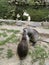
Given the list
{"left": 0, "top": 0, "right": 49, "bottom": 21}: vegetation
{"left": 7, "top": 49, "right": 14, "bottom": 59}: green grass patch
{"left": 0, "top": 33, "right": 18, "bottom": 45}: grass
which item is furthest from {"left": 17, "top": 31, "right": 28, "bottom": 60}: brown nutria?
{"left": 0, "top": 0, "right": 49, "bottom": 21}: vegetation

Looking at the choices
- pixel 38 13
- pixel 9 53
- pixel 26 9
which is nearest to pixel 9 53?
pixel 9 53

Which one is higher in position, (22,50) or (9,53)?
(22,50)

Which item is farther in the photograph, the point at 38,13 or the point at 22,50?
the point at 38,13

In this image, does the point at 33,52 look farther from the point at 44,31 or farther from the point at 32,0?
the point at 32,0

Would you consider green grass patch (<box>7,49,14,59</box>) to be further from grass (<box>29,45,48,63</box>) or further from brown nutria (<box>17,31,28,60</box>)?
grass (<box>29,45,48,63</box>)

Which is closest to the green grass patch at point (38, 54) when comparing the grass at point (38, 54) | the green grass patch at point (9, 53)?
the grass at point (38, 54)

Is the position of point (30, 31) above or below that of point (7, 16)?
above

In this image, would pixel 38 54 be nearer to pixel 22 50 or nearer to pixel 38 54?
pixel 38 54

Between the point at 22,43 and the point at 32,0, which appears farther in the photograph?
the point at 32,0

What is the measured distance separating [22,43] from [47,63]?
2.03ft

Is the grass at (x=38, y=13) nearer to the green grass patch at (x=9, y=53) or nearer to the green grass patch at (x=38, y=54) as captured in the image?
the green grass patch at (x=38, y=54)

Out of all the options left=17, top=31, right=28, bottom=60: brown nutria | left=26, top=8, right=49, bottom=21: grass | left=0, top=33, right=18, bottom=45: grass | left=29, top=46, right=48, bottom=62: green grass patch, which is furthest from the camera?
left=26, top=8, right=49, bottom=21: grass

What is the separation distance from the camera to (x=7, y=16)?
31.0 feet

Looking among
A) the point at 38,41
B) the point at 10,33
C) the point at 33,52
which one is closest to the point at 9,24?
the point at 10,33
